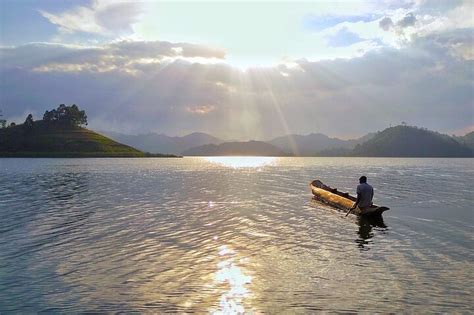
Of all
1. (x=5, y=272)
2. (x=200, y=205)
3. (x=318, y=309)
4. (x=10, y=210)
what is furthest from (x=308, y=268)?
(x=10, y=210)

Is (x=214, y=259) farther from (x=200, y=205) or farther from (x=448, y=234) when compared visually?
(x=200, y=205)

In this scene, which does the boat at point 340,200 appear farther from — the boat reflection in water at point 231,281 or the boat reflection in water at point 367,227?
the boat reflection in water at point 231,281

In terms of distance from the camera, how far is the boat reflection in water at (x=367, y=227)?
28422mm

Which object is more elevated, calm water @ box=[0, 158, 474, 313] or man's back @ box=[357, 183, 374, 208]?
man's back @ box=[357, 183, 374, 208]

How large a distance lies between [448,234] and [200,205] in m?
27.2

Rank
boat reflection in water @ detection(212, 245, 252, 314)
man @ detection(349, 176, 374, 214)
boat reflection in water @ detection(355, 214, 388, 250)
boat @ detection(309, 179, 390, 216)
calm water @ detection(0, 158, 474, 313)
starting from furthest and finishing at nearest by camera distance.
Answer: man @ detection(349, 176, 374, 214)
boat @ detection(309, 179, 390, 216)
boat reflection in water @ detection(355, 214, 388, 250)
calm water @ detection(0, 158, 474, 313)
boat reflection in water @ detection(212, 245, 252, 314)

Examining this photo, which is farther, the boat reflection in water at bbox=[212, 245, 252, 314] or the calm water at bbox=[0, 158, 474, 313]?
the calm water at bbox=[0, 158, 474, 313]

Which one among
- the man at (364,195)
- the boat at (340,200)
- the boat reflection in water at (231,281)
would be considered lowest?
the boat reflection in water at (231,281)

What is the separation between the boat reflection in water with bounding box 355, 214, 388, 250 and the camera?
93.2ft

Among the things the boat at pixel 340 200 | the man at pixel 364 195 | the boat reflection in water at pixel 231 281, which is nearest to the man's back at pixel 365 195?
the man at pixel 364 195

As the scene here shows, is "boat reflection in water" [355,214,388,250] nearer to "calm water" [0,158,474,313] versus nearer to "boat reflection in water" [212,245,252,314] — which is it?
"calm water" [0,158,474,313]

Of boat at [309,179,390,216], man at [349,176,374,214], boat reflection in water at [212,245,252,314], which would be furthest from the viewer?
man at [349,176,374,214]

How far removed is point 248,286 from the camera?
18.4m

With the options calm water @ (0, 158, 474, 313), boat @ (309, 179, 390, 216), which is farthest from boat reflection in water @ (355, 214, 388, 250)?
boat @ (309, 179, 390, 216)
